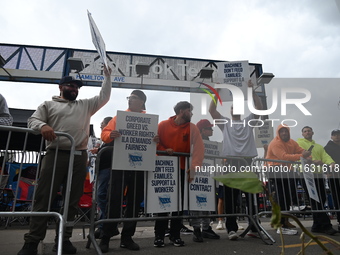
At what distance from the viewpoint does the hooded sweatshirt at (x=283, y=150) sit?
460 centimetres

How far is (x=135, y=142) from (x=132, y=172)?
40 centimetres

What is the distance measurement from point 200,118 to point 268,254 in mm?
2073

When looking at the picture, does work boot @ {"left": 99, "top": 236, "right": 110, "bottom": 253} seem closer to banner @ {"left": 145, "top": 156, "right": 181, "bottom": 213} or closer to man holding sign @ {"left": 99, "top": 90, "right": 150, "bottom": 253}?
man holding sign @ {"left": 99, "top": 90, "right": 150, "bottom": 253}

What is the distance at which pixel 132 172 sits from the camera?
3512 mm

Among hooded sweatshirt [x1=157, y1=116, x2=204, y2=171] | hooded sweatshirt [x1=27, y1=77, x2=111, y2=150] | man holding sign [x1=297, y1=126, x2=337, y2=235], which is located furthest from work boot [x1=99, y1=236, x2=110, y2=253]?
man holding sign [x1=297, y1=126, x2=337, y2=235]

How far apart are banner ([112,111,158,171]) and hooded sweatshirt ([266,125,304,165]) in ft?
7.46

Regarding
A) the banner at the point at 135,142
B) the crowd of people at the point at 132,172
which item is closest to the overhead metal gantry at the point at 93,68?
the crowd of people at the point at 132,172

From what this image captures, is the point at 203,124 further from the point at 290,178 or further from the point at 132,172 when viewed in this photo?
the point at 290,178

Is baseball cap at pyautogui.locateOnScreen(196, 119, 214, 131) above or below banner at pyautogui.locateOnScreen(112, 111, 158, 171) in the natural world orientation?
above

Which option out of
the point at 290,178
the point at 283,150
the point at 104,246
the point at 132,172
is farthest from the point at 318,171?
the point at 104,246

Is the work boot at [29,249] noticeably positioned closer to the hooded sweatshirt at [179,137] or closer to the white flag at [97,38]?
the hooded sweatshirt at [179,137]

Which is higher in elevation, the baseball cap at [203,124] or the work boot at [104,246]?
the baseball cap at [203,124]

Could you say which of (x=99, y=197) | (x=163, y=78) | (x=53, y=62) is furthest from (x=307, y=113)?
(x=53, y=62)

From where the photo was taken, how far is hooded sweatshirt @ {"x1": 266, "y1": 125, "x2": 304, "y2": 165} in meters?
4.60
